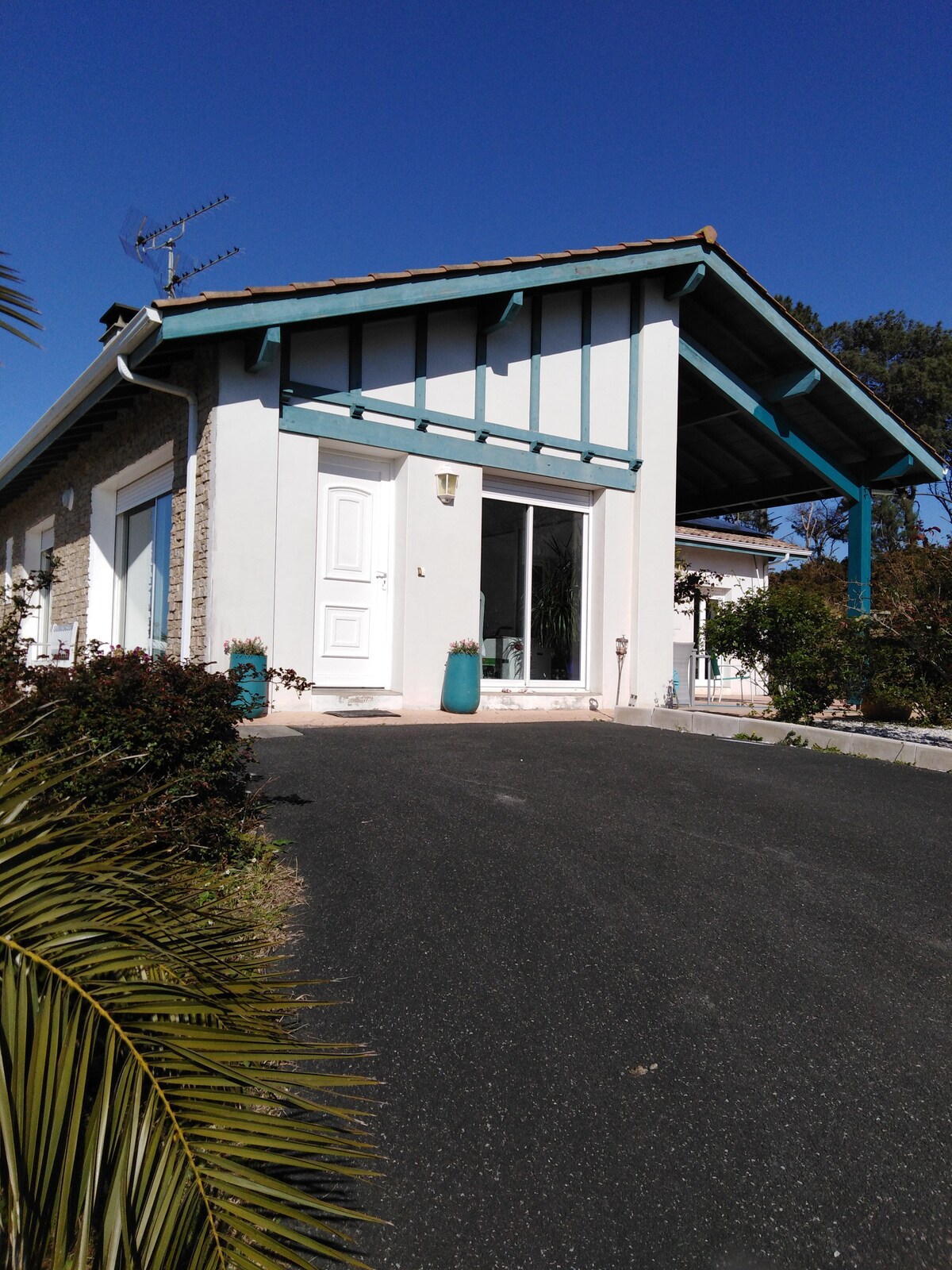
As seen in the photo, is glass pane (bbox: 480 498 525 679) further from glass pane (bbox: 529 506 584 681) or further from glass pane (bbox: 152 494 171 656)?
glass pane (bbox: 152 494 171 656)

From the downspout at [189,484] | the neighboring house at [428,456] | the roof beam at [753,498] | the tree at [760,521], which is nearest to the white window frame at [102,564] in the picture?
the neighboring house at [428,456]

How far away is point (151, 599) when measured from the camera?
926cm

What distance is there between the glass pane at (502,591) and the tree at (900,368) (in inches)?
805

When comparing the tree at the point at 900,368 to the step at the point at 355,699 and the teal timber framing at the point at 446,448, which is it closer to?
the teal timber framing at the point at 446,448

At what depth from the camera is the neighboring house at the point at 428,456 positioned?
7.09 metres

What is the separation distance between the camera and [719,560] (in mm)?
15383

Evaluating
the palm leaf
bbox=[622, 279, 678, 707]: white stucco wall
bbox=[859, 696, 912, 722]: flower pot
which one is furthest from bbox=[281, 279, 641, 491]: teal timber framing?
the palm leaf

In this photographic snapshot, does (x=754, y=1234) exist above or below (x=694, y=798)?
below

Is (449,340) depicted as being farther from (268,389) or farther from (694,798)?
(694,798)

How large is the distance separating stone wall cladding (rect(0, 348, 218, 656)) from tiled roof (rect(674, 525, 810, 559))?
28.7ft

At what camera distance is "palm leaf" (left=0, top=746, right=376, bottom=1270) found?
0.91m

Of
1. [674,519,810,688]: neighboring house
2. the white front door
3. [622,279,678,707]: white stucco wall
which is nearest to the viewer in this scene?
the white front door

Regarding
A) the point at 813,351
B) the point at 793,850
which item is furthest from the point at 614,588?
the point at 793,850

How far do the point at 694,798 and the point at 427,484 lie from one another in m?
4.54
